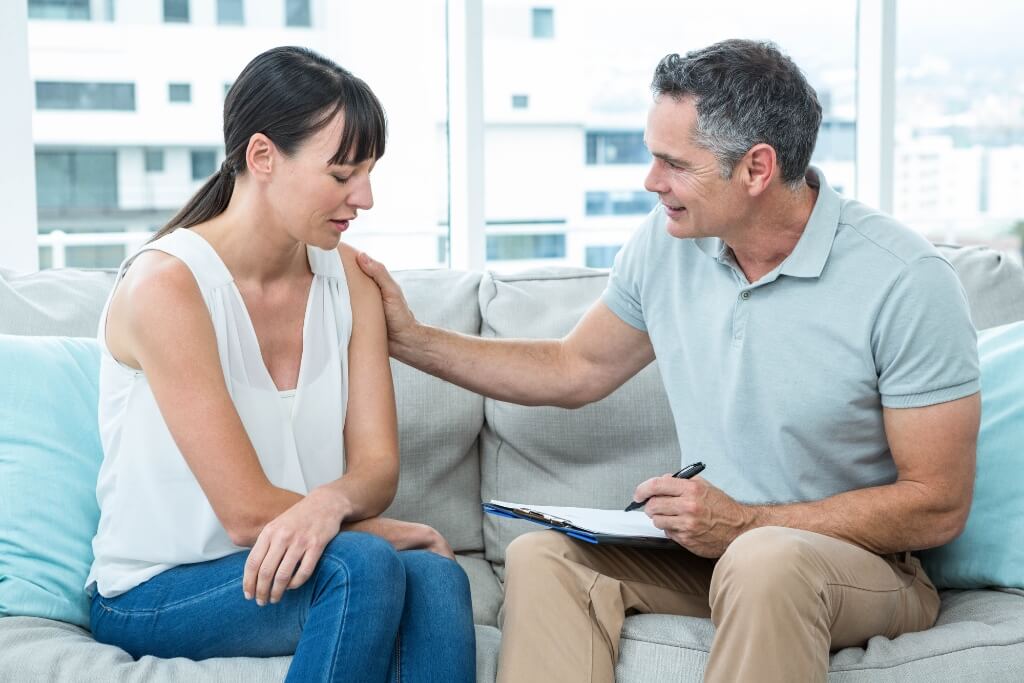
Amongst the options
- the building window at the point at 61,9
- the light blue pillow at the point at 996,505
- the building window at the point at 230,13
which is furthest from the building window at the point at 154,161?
the light blue pillow at the point at 996,505

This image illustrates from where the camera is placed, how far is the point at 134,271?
1553mm

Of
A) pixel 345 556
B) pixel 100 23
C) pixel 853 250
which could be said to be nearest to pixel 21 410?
pixel 345 556

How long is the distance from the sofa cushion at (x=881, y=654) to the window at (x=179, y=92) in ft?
16.8

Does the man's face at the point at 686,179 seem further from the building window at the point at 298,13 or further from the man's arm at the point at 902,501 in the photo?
the building window at the point at 298,13

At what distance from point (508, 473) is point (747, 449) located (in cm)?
56

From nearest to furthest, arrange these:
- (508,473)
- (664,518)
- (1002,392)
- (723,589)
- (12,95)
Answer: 1. (723,589)
2. (664,518)
3. (1002,392)
4. (508,473)
5. (12,95)

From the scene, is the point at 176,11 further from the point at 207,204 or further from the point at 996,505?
the point at 996,505

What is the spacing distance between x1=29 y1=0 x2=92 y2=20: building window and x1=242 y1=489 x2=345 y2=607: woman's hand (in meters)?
5.06

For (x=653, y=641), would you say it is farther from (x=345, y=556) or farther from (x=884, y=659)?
(x=345, y=556)

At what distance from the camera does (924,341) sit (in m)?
1.58

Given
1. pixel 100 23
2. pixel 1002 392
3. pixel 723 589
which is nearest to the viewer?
pixel 723 589

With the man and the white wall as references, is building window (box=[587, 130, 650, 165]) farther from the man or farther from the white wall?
the man

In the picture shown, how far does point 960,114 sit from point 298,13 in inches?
143

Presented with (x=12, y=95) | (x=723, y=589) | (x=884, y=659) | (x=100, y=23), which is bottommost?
(x=884, y=659)
